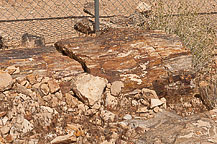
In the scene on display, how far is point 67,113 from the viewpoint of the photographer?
2947mm

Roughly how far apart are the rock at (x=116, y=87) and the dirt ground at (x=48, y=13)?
2115 millimetres

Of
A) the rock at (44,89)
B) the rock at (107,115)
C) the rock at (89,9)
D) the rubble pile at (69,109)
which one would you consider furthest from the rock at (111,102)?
the rock at (89,9)

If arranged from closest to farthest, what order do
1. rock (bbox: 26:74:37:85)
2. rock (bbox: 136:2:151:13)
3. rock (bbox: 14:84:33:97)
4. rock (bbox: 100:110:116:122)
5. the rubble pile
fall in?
the rubble pile < rock (bbox: 100:110:116:122) < rock (bbox: 14:84:33:97) < rock (bbox: 26:74:37:85) < rock (bbox: 136:2:151:13)

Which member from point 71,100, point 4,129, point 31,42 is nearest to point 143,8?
point 31,42

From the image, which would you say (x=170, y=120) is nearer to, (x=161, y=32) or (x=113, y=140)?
(x=113, y=140)

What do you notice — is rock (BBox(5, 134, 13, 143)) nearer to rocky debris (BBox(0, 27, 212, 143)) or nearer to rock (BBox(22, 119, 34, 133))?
rocky debris (BBox(0, 27, 212, 143))

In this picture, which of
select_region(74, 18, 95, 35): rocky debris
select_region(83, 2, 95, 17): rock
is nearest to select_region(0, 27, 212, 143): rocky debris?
select_region(74, 18, 95, 35): rocky debris

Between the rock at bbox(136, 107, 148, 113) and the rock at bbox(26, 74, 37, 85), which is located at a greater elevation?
the rock at bbox(26, 74, 37, 85)

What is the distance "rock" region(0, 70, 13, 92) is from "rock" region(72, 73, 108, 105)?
681mm

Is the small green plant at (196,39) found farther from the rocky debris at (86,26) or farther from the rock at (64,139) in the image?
the rock at (64,139)

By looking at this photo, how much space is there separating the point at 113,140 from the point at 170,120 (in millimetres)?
669

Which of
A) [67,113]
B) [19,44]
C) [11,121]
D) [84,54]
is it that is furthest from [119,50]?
[19,44]

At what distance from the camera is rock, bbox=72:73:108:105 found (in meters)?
3.02

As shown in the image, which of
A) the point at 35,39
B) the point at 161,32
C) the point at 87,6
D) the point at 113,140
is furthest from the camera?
the point at 87,6
